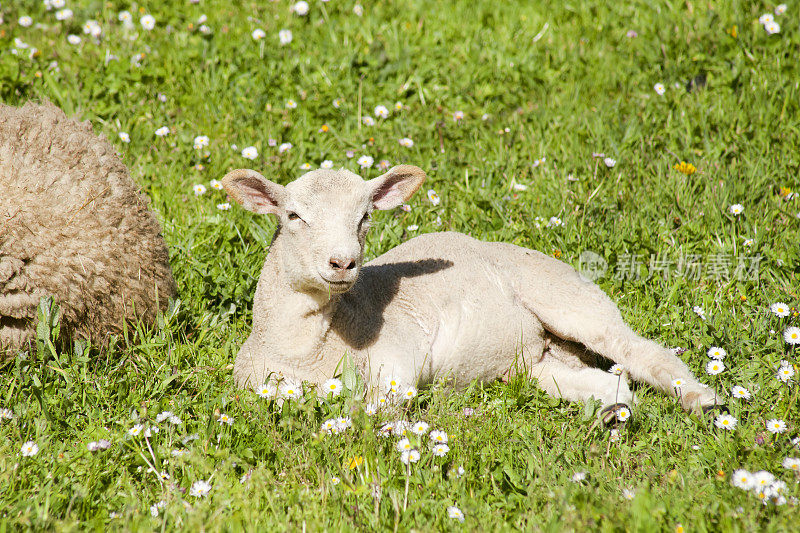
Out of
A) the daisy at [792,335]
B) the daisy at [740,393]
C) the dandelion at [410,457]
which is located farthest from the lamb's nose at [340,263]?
the daisy at [792,335]

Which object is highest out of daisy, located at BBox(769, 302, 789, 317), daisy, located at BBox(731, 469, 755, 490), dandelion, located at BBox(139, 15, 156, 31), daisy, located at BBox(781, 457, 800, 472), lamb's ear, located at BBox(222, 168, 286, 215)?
lamb's ear, located at BBox(222, 168, 286, 215)

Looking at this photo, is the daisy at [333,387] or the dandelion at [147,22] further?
the dandelion at [147,22]

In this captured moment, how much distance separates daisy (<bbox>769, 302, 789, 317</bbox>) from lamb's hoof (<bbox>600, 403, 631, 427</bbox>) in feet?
3.73

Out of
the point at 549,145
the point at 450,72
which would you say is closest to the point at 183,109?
→ the point at 450,72

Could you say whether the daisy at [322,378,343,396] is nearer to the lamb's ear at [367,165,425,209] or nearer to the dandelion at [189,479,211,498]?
the dandelion at [189,479,211,498]

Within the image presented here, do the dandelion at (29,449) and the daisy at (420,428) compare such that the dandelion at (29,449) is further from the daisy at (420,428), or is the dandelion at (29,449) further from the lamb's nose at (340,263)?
the daisy at (420,428)

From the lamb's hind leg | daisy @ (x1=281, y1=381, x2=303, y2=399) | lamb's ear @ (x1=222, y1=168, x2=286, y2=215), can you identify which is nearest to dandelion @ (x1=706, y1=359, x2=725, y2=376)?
the lamb's hind leg

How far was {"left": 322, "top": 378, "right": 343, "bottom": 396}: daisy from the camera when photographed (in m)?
3.82

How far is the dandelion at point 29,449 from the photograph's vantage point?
3.29 metres

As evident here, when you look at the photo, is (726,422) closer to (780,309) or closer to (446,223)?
(780,309)

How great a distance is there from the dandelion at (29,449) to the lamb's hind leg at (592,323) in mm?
2656

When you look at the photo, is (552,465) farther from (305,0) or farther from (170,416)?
(305,0)

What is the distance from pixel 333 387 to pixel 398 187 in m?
1.14

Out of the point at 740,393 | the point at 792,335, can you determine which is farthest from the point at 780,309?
the point at 740,393
